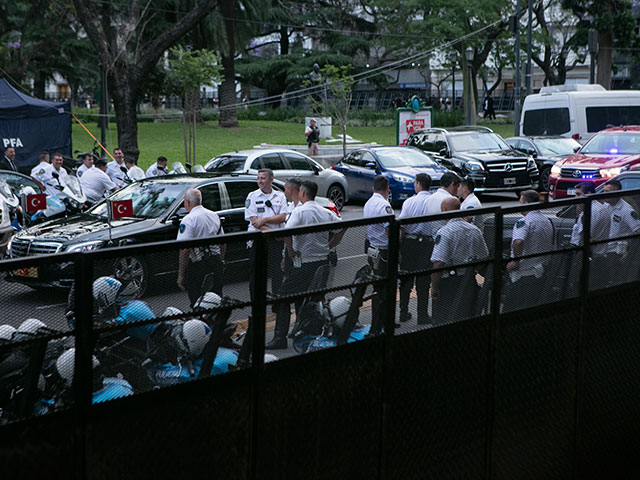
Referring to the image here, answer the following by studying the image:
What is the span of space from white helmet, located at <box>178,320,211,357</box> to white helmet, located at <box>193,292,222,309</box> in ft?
0.25

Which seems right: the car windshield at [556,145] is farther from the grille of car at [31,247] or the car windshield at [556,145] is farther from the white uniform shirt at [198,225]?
the white uniform shirt at [198,225]

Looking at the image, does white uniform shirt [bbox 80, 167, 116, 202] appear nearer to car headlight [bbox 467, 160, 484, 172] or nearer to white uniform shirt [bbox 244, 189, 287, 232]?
white uniform shirt [bbox 244, 189, 287, 232]

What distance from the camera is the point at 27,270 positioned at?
303 centimetres

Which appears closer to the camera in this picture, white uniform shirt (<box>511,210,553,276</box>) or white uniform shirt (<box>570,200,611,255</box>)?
white uniform shirt (<box>511,210,553,276</box>)

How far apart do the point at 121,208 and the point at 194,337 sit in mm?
8001

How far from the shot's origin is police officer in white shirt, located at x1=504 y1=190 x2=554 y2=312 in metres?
4.88

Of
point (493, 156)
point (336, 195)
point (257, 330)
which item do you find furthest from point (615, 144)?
point (257, 330)

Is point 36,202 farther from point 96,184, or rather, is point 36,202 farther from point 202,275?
point 202,275

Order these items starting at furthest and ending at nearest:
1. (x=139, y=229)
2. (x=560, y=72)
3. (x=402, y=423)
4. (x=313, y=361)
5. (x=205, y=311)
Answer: (x=560, y=72) < (x=139, y=229) < (x=402, y=423) < (x=313, y=361) < (x=205, y=311)

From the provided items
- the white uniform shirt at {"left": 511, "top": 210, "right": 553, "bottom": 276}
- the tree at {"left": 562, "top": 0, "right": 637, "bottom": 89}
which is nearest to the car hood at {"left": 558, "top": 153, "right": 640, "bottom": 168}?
the white uniform shirt at {"left": 511, "top": 210, "right": 553, "bottom": 276}

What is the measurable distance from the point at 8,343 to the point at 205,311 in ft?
2.72

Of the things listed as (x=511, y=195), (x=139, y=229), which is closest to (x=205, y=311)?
(x=139, y=229)

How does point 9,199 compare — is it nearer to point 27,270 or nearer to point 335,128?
point 27,270

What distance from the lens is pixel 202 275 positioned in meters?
3.68
